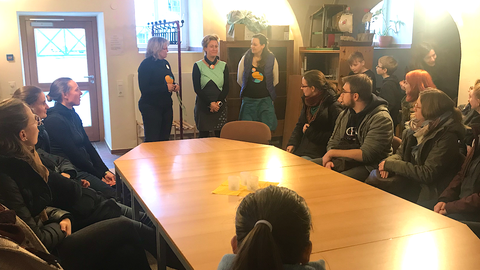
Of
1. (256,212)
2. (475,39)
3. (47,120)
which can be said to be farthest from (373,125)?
(47,120)

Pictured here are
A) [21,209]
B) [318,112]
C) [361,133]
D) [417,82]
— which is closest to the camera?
[21,209]

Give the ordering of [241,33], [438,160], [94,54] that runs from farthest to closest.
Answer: [94,54] → [241,33] → [438,160]

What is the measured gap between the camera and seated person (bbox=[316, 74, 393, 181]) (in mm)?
2953

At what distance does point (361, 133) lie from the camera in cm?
309

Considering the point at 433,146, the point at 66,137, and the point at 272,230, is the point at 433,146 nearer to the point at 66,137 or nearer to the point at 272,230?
the point at 272,230

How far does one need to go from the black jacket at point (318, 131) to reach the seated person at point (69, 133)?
65.7 inches

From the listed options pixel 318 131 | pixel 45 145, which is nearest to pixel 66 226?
pixel 45 145

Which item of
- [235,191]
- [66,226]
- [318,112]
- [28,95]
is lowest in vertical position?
[66,226]

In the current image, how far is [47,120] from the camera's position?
285 cm

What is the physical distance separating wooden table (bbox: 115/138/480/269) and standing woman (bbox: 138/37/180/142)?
1.70 meters

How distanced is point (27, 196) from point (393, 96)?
363cm

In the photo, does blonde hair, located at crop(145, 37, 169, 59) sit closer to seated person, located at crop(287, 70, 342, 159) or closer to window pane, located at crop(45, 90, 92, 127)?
seated person, located at crop(287, 70, 342, 159)

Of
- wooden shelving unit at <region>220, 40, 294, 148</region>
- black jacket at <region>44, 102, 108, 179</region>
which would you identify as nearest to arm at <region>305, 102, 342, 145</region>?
black jacket at <region>44, 102, 108, 179</region>

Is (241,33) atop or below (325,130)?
atop
